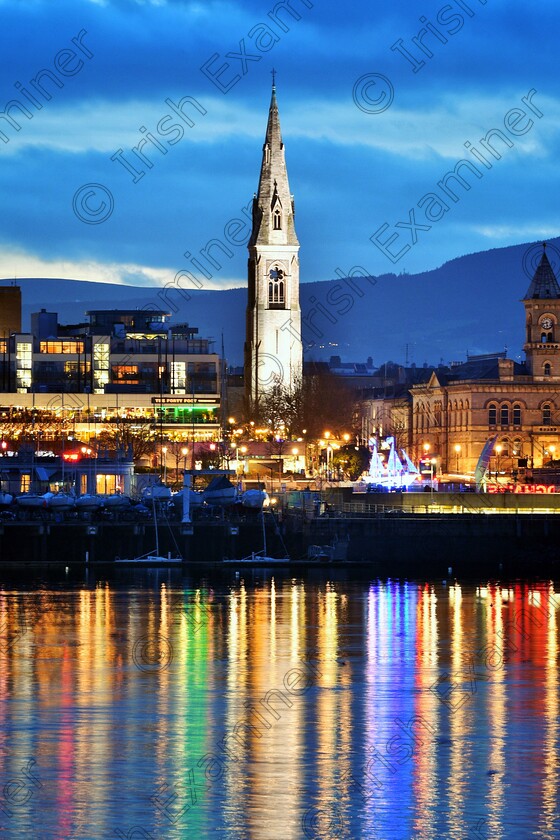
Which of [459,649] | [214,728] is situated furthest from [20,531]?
[214,728]

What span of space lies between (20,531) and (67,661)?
152ft

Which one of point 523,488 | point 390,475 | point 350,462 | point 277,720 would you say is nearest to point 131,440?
point 350,462

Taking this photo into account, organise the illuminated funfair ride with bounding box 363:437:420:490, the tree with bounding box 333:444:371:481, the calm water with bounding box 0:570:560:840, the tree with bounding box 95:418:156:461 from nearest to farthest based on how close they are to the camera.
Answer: the calm water with bounding box 0:570:560:840 → the illuminated funfair ride with bounding box 363:437:420:490 → the tree with bounding box 333:444:371:481 → the tree with bounding box 95:418:156:461

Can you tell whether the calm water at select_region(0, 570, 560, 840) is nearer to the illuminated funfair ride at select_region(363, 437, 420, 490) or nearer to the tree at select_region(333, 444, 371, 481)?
the illuminated funfair ride at select_region(363, 437, 420, 490)

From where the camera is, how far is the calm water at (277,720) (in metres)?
38.9

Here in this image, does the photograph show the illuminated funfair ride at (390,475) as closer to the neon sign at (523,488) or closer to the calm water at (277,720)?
the neon sign at (523,488)

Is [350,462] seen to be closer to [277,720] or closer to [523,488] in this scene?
[523,488]

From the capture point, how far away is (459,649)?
2603 inches

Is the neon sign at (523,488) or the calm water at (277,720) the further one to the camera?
the neon sign at (523,488)

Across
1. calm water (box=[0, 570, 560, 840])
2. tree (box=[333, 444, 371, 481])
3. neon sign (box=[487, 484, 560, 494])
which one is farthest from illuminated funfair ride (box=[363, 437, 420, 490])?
calm water (box=[0, 570, 560, 840])

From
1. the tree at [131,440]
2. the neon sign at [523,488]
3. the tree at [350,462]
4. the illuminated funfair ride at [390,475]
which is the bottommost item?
the neon sign at [523,488]

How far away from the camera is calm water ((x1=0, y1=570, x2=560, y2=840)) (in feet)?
128

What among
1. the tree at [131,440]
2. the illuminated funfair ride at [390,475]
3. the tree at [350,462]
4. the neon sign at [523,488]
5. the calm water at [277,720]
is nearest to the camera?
the calm water at [277,720]

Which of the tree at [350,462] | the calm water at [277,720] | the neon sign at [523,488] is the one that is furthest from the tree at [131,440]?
the calm water at [277,720]
